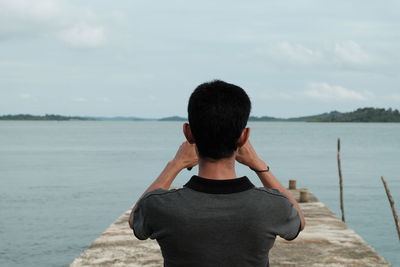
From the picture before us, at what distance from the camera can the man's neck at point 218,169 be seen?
2.97m

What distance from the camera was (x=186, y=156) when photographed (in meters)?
3.11

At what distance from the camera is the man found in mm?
2865

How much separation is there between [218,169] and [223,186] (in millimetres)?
96

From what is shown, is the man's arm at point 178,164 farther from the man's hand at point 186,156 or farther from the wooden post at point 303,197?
the wooden post at point 303,197

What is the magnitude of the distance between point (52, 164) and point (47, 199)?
2805 cm

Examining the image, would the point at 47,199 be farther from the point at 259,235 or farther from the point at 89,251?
the point at 259,235

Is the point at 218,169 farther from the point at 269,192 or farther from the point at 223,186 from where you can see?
the point at 269,192

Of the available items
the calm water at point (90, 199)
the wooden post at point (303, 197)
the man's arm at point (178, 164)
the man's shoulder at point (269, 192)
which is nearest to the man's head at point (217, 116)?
the man's arm at point (178, 164)

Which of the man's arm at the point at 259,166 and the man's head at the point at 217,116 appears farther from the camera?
the man's arm at the point at 259,166

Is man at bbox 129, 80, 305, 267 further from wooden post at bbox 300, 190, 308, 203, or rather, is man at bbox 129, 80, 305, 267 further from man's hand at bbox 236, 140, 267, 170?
wooden post at bbox 300, 190, 308, 203

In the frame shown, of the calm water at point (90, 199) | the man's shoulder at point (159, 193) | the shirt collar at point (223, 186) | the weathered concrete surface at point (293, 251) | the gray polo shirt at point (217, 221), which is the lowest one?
the calm water at point (90, 199)

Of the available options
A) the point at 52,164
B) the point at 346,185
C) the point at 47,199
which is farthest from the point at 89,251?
the point at 52,164

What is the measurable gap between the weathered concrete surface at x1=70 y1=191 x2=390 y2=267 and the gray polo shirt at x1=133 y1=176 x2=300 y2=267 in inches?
321

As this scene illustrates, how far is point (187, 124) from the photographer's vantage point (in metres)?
2.99
